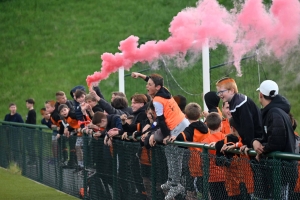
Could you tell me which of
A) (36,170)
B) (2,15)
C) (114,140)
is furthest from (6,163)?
(2,15)

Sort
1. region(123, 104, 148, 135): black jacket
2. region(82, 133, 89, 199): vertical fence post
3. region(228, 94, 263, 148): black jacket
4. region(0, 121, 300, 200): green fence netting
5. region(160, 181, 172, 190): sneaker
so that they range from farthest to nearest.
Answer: region(82, 133, 89, 199): vertical fence post < region(123, 104, 148, 135): black jacket < region(160, 181, 172, 190): sneaker < region(228, 94, 263, 148): black jacket < region(0, 121, 300, 200): green fence netting

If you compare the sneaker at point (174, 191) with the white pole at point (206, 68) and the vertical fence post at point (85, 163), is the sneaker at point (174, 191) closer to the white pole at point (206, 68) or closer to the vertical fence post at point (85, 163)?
the vertical fence post at point (85, 163)

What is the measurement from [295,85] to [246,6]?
15820 mm

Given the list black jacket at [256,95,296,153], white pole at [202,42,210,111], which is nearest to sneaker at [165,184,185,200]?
black jacket at [256,95,296,153]

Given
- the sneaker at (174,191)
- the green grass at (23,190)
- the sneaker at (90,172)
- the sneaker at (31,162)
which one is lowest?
the green grass at (23,190)

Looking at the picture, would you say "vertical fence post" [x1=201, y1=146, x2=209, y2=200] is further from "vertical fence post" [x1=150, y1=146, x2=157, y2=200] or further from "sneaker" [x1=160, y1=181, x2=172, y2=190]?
"vertical fence post" [x1=150, y1=146, x2=157, y2=200]

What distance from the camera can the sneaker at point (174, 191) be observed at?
8.73 metres

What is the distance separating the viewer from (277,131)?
22.9 feet

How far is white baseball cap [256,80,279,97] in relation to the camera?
7.30 m

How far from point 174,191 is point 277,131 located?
89.8 inches

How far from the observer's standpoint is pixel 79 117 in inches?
564

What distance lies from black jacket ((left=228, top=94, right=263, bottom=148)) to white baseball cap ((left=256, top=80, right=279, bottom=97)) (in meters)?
0.48

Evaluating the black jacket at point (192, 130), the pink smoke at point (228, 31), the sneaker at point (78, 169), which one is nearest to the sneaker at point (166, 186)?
the black jacket at point (192, 130)

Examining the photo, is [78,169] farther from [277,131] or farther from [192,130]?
[277,131]
